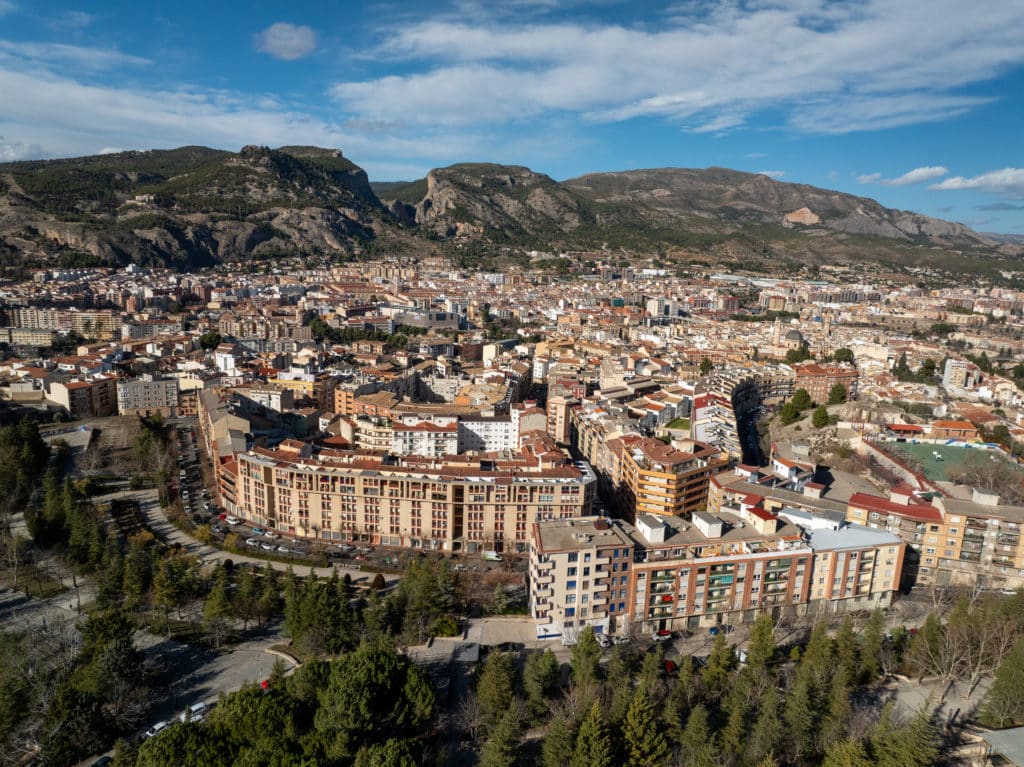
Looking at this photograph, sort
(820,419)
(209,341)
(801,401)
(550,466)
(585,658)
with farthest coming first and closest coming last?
(209,341) < (801,401) < (820,419) < (550,466) < (585,658)

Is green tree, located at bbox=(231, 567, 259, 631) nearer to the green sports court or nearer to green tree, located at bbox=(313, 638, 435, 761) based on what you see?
green tree, located at bbox=(313, 638, 435, 761)

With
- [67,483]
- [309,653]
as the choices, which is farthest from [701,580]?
[67,483]

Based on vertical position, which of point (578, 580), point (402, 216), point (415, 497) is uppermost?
point (402, 216)

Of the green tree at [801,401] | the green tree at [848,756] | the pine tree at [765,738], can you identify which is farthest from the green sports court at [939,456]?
the pine tree at [765,738]

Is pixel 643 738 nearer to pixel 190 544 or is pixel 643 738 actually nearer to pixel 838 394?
pixel 190 544

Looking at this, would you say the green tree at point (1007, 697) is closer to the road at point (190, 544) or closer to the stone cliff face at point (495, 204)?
the road at point (190, 544)

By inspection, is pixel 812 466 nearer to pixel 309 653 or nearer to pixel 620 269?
pixel 309 653

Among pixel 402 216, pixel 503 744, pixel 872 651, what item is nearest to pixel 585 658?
pixel 503 744
